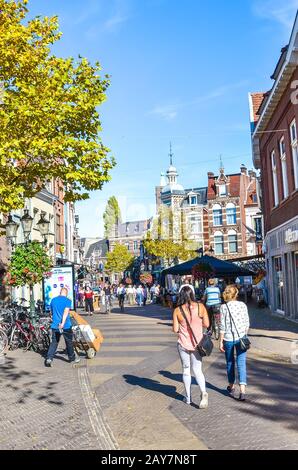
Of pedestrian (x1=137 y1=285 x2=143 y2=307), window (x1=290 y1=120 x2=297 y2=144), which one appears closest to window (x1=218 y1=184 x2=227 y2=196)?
pedestrian (x1=137 y1=285 x2=143 y2=307)

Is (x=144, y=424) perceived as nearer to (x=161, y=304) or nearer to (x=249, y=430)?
(x=249, y=430)

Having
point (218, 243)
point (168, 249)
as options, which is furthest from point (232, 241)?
point (168, 249)

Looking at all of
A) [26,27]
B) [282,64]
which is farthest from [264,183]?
[26,27]

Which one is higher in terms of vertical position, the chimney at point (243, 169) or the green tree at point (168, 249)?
the chimney at point (243, 169)

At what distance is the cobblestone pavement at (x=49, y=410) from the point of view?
5.83 meters

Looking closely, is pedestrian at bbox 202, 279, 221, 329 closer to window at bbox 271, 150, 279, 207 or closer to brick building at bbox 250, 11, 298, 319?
brick building at bbox 250, 11, 298, 319

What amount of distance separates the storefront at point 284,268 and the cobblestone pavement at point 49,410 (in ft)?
32.5

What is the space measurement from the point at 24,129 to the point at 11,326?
5.10 meters

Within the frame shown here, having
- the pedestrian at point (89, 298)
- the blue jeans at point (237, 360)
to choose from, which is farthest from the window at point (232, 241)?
the blue jeans at point (237, 360)

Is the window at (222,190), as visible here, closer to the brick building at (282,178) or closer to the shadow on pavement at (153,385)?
the brick building at (282,178)

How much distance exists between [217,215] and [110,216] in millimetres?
56083

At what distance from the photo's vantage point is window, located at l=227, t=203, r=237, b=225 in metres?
58.9

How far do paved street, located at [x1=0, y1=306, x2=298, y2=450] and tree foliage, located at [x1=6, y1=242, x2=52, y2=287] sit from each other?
337 centimetres

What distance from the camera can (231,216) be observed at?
59.1 metres
